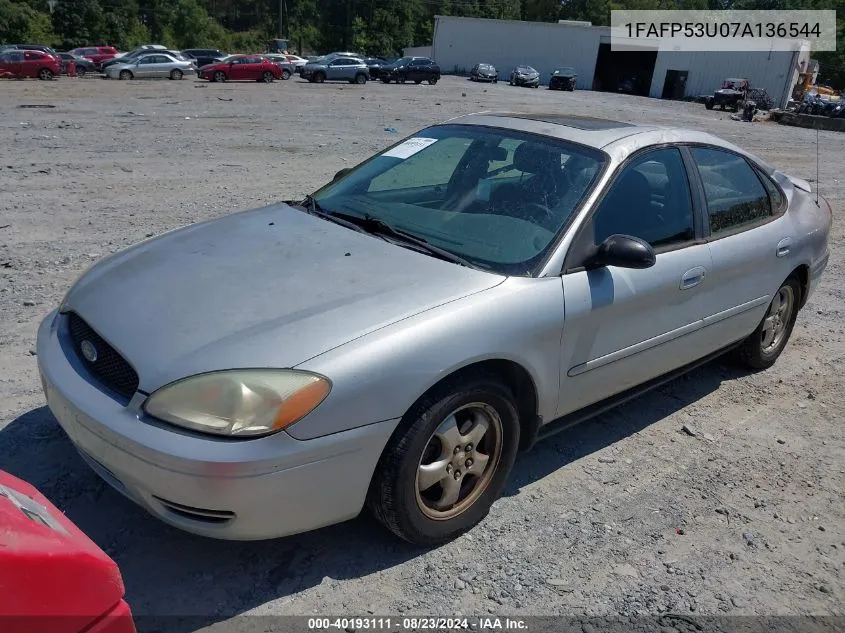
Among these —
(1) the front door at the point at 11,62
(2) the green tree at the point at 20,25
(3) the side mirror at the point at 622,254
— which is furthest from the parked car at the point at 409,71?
(3) the side mirror at the point at 622,254

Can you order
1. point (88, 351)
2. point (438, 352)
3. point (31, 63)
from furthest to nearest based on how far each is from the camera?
point (31, 63), point (88, 351), point (438, 352)

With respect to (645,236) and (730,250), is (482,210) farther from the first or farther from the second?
(730,250)

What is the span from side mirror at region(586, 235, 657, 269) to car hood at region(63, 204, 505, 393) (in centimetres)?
56

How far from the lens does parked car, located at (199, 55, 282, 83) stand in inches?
1471

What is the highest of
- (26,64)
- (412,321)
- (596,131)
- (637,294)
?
(596,131)

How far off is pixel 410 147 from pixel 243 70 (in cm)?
3727

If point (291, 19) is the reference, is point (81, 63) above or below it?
below

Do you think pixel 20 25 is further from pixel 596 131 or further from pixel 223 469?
pixel 223 469

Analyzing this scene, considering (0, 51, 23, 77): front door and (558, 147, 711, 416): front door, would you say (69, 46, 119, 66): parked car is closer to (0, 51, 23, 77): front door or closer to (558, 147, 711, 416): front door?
(0, 51, 23, 77): front door

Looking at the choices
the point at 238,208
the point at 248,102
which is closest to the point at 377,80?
A: the point at 248,102

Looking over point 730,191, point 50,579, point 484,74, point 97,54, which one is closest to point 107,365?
point 50,579

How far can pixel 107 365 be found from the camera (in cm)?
267

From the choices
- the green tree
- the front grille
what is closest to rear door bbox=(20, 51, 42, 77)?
the green tree

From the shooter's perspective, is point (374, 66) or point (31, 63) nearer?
point (31, 63)
